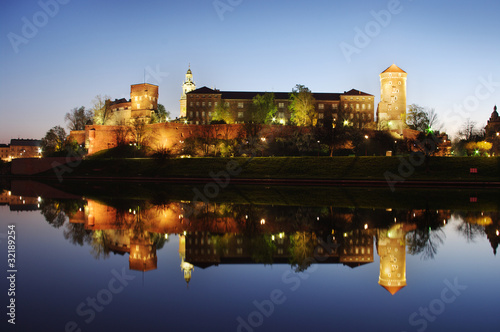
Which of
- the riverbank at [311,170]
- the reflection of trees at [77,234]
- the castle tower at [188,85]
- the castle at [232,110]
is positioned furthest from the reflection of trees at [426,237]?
the castle tower at [188,85]

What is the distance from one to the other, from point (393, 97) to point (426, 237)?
5927 cm

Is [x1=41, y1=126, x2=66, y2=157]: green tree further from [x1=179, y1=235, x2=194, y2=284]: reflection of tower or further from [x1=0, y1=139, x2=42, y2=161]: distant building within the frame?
[x1=179, y1=235, x2=194, y2=284]: reflection of tower

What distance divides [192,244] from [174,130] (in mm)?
47646

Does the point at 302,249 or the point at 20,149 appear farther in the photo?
the point at 20,149

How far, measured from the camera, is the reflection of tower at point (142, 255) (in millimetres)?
6848

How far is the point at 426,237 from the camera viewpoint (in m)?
9.29

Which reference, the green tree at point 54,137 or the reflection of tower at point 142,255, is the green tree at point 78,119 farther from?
the reflection of tower at point 142,255

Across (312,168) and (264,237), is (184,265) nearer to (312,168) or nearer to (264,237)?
(264,237)

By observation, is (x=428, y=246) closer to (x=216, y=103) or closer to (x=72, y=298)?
(x=72, y=298)

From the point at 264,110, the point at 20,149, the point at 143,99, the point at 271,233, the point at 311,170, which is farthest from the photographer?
the point at 20,149

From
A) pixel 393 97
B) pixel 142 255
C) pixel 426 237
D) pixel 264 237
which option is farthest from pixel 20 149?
pixel 426 237

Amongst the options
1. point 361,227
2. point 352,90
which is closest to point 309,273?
point 361,227

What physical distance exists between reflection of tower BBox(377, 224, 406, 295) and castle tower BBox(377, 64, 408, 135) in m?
57.3

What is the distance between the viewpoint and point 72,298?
5.33m
